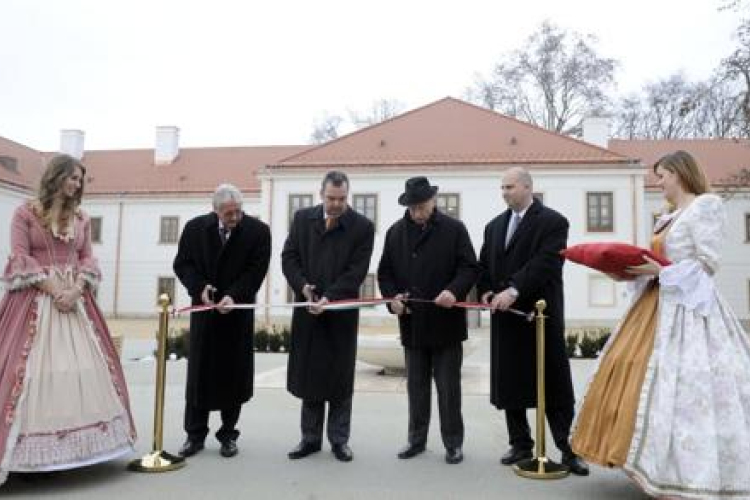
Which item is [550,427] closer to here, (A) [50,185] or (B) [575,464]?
(B) [575,464]

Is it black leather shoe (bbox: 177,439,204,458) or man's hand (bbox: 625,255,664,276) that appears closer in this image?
man's hand (bbox: 625,255,664,276)

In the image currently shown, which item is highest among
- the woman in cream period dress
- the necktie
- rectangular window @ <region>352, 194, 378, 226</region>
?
rectangular window @ <region>352, 194, 378, 226</region>

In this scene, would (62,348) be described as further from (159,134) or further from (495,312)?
(159,134)

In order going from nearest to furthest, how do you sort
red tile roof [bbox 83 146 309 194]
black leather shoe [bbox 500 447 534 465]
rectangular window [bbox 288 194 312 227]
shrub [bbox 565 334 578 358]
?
black leather shoe [bbox 500 447 534 465]
shrub [bbox 565 334 578 358]
rectangular window [bbox 288 194 312 227]
red tile roof [bbox 83 146 309 194]

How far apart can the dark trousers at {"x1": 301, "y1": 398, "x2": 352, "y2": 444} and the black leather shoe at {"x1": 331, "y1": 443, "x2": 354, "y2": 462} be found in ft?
0.15

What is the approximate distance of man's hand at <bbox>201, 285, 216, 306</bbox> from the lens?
196 inches

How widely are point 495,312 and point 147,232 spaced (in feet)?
103

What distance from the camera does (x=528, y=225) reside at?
15.8 feet

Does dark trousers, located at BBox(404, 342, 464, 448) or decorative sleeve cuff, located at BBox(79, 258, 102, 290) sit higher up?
decorative sleeve cuff, located at BBox(79, 258, 102, 290)

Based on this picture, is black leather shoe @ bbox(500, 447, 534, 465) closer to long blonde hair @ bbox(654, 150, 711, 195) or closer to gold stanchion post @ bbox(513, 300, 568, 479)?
gold stanchion post @ bbox(513, 300, 568, 479)

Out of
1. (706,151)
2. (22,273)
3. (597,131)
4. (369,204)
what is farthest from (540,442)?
(706,151)

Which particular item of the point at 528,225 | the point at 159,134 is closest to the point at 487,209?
the point at 159,134

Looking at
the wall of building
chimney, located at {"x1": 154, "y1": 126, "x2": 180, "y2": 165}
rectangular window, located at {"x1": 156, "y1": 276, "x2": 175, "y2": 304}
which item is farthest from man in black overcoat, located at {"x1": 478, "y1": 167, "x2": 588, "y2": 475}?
chimney, located at {"x1": 154, "y1": 126, "x2": 180, "y2": 165}

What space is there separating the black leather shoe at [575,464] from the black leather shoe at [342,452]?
1434 millimetres
